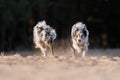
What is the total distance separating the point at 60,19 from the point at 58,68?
17444mm

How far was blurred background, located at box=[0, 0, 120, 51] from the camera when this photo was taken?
1083 inches

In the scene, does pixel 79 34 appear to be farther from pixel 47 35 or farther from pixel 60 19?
pixel 60 19

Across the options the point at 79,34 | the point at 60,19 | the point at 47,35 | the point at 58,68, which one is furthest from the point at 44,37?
the point at 60,19

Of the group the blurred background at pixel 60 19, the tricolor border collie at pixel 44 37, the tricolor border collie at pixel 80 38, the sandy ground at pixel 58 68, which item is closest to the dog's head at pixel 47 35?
the tricolor border collie at pixel 44 37

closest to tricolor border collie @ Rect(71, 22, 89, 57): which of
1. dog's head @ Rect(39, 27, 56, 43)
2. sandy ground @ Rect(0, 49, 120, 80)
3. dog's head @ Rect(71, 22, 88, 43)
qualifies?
dog's head @ Rect(71, 22, 88, 43)

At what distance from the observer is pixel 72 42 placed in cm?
1809

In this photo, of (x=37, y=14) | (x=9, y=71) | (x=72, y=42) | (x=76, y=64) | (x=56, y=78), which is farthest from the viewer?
(x=37, y=14)

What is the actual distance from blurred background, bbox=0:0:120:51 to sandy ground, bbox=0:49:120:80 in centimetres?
1111

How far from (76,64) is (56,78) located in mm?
2182

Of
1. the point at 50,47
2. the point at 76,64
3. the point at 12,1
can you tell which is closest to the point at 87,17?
the point at 12,1

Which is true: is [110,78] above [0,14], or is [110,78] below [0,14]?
below

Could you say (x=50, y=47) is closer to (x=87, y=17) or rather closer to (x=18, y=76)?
(x=18, y=76)

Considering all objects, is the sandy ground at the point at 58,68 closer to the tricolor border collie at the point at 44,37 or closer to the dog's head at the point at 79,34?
the dog's head at the point at 79,34

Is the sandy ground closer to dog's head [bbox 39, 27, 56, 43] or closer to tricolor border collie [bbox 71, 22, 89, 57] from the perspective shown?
tricolor border collie [bbox 71, 22, 89, 57]
